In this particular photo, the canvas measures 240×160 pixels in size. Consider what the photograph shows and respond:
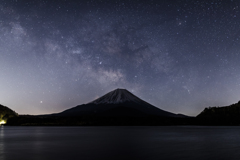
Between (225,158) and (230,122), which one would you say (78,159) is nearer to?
(225,158)

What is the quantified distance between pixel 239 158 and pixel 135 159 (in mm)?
6788

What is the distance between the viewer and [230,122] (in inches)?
7008

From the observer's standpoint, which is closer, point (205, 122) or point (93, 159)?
point (93, 159)

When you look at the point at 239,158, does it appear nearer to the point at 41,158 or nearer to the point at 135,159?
the point at 135,159

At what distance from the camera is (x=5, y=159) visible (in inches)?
596

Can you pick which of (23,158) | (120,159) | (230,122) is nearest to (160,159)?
(120,159)

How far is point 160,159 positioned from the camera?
1520 centimetres

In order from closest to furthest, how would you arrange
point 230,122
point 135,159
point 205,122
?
point 135,159 < point 230,122 < point 205,122

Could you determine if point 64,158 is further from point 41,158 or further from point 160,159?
point 160,159

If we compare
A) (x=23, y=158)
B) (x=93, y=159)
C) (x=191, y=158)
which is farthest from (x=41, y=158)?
(x=191, y=158)

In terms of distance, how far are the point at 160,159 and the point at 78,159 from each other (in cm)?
513

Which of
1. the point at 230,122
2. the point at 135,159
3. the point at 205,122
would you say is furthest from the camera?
the point at 205,122

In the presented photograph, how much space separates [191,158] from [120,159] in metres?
4.60

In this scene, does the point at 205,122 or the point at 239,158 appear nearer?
the point at 239,158
